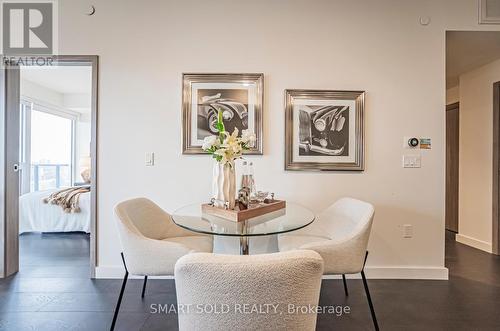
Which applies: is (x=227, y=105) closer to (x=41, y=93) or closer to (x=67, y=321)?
(x=67, y=321)

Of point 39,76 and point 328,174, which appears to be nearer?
point 328,174

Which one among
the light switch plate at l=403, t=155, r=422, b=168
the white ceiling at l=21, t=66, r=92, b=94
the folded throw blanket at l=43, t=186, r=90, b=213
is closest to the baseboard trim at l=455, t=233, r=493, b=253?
the light switch plate at l=403, t=155, r=422, b=168

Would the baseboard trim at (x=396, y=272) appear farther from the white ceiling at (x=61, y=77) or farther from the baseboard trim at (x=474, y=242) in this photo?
the white ceiling at (x=61, y=77)

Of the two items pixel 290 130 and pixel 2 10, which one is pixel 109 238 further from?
pixel 2 10

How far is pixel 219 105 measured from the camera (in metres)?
2.55

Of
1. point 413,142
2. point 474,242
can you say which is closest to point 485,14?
point 413,142

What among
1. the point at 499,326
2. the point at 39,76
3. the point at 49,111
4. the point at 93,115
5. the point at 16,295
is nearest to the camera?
the point at 499,326

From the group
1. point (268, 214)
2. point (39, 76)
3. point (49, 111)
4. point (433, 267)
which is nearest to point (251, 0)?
point (268, 214)

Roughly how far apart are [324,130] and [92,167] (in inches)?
86.2

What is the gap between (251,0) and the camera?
2.56m

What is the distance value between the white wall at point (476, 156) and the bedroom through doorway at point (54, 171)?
457 cm

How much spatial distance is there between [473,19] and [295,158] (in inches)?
83.7

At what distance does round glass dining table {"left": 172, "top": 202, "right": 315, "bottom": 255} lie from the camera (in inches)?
56.6

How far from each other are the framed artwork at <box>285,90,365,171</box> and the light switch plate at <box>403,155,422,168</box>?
0.42m
